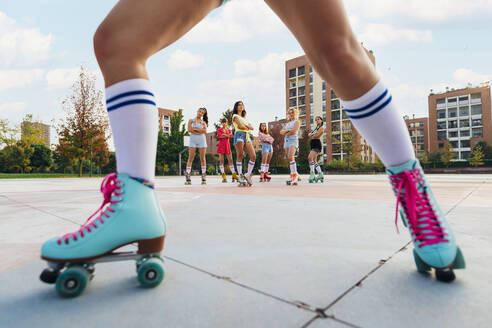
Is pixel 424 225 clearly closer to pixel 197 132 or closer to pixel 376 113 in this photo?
pixel 376 113

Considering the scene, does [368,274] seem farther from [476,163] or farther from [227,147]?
[476,163]

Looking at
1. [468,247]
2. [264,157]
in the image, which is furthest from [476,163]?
[468,247]

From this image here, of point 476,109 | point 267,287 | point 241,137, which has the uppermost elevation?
point 476,109

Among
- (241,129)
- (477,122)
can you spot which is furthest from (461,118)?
(241,129)

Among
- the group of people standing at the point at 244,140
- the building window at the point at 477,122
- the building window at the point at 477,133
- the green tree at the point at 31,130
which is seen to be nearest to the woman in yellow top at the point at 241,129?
the group of people standing at the point at 244,140

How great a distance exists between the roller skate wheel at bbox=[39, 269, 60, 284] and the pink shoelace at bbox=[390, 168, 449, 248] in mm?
1022

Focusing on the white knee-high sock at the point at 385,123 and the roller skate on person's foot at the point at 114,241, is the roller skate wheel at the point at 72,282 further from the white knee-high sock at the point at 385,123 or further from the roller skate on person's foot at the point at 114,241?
the white knee-high sock at the point at 385,123

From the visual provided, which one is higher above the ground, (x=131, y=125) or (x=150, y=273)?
(x=131, y=125)

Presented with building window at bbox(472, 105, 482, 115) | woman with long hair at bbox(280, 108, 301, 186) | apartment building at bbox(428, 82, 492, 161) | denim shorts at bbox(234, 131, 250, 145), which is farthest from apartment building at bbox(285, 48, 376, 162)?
denim shorts at bbox(234, 131, 250, 145)

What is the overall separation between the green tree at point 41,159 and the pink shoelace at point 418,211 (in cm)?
3814

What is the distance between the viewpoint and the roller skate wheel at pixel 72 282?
669 millimetres

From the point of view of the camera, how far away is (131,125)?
0.86 m

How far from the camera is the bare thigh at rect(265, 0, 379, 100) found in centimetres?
85

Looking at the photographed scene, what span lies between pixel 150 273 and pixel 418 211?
0.80 m
